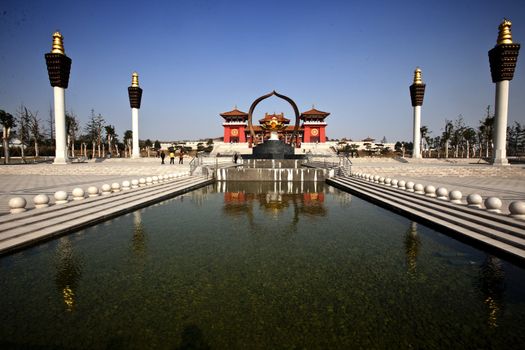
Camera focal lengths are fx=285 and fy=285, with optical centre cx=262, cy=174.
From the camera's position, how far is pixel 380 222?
21.9 ft

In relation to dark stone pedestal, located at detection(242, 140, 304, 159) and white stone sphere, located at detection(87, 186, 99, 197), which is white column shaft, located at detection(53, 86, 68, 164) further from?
white stone sphere, located at detection(87, 186, 99, 197)

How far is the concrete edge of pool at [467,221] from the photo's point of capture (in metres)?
4.53

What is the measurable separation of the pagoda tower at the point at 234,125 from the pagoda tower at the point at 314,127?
12117 mm

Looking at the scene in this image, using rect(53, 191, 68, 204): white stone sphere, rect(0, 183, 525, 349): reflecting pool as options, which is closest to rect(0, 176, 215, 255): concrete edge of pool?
rect(53, 191, 68, 204): white stone sphere

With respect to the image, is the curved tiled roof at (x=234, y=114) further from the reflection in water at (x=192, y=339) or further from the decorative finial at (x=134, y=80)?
the reflection in water at (x=192, y=339)

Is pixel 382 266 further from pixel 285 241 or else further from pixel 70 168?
pixel 70 168

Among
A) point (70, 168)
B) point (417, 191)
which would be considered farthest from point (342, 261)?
point (70, 168)

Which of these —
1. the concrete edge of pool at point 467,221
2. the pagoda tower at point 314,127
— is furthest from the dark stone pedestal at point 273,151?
the pagoda tower at point 314,127

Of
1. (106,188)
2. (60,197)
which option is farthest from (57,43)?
(60,197)

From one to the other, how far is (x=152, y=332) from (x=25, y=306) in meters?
1.55

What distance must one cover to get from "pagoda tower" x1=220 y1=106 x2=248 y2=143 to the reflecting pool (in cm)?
5219

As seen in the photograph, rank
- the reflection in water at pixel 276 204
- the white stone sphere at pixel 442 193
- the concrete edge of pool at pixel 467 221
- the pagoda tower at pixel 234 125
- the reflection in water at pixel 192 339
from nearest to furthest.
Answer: the reflection in water at pixel 192 339, the concrete edge of pool at pixel 467 221, the reflection in water at pixel 276 204, the white stone sphere at pixel 442 193, the pagoda tower at pixel 234 125

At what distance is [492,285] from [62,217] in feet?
24.9

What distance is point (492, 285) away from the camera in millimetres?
3447
